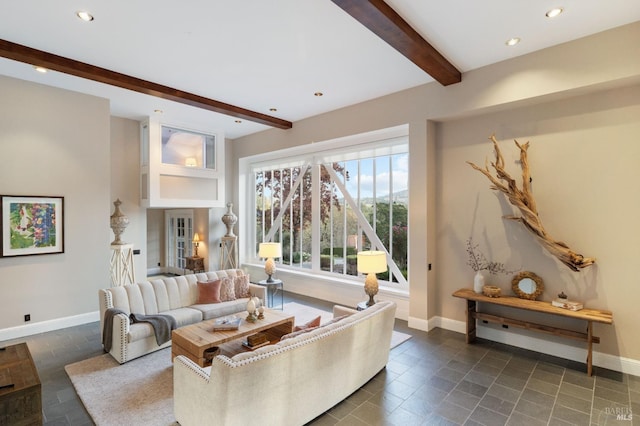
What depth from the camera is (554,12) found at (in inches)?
111

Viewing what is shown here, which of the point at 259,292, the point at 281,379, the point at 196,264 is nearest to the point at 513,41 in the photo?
the point at 281,379

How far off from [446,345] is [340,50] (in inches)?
147

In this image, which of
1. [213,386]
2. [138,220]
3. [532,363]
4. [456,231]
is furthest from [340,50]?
[138,220]

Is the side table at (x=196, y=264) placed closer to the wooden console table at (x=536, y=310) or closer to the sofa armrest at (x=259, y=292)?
the sofa armrest at (x=259, y=292)

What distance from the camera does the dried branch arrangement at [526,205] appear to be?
3428mm

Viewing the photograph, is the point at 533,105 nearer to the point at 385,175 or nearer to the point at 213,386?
the point at 385,175

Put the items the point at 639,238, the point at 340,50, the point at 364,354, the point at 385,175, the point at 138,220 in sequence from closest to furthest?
1. the point at 364,354
2. the point at 639,238
3. the point at 340,50
4. the point at 385,175
5. the point at 138,220

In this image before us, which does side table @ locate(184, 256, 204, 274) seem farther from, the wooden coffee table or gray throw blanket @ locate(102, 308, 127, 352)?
the wooden coffee table

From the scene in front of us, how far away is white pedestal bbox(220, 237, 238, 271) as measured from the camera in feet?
23.6

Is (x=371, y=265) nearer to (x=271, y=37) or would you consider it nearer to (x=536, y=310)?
(x=536, y=310)

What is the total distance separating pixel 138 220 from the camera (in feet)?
19.7

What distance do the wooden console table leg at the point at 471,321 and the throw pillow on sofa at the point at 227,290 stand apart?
3267mm

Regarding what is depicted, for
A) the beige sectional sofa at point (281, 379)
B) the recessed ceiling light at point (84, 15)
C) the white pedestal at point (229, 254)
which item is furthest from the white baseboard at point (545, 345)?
the recessed ceiling light at point (84, 15)

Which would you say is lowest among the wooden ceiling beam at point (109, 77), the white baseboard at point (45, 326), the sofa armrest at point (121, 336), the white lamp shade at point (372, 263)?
the white baseboard at point (45, 326)
